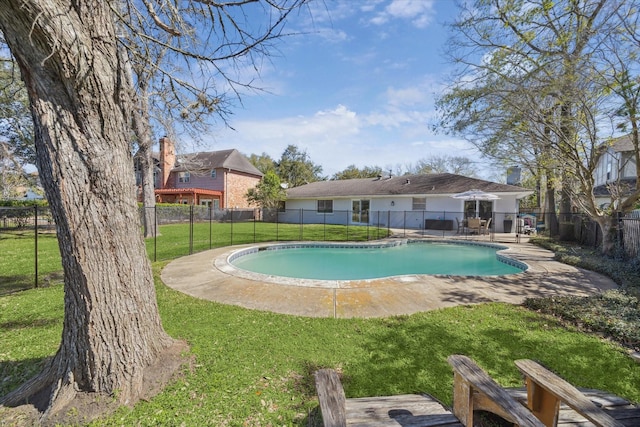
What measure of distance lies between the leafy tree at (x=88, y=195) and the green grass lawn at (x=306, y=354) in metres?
0.46

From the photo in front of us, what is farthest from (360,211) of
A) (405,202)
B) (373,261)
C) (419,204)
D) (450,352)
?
(450,352)

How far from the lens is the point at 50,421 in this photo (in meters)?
2.13

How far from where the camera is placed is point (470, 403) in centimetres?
186

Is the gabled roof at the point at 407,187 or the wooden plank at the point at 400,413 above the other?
the gabled roof at the point at 407,187

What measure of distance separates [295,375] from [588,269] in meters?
8.92

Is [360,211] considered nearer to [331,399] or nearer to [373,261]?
[373,261]

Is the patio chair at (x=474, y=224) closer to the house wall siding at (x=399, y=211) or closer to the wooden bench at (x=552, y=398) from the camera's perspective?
the house wall siding at (x=399, y=211)

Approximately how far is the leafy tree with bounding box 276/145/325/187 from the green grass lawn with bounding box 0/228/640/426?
34.0 metres

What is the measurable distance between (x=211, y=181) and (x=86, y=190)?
26.7 metres

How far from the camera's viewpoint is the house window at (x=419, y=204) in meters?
19.9

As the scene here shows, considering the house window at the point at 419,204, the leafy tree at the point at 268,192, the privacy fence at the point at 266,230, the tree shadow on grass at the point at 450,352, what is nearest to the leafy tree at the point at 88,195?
the tree shadow on grass at the point at 450,352

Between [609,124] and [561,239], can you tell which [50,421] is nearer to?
[609,124]

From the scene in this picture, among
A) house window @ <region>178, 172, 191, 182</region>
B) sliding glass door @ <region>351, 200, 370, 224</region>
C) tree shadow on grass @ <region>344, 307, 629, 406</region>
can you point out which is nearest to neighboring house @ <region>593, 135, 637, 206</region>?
sliding glass door @ <region>351, 200, 370, 224</region>

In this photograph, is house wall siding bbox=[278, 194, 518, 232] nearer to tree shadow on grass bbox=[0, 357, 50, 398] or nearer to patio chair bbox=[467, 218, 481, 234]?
patio chair bbox=[467, 218, 481, 234]
